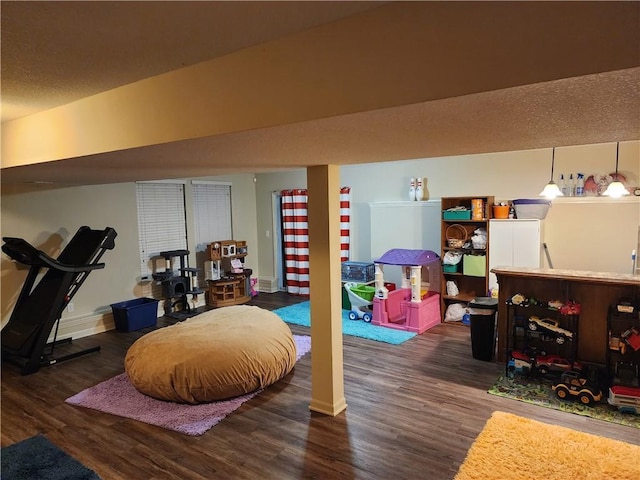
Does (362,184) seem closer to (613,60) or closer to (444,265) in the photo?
(444,265)

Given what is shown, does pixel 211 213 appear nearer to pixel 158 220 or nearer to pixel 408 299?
pixel 158 220

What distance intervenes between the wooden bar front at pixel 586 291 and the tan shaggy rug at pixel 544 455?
128 cm

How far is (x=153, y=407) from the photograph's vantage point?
11.5ft

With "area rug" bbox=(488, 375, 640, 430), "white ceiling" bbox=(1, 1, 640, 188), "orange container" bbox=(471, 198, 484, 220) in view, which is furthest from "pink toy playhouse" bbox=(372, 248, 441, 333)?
"white ceiling" bbox=(1, 1, 640, 188)

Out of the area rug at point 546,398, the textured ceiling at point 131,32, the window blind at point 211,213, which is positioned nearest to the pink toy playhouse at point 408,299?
the area rug at point 546,398

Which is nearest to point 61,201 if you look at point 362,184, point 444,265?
point 362,184

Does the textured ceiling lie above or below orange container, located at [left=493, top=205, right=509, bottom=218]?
above

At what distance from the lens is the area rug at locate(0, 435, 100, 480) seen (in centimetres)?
261

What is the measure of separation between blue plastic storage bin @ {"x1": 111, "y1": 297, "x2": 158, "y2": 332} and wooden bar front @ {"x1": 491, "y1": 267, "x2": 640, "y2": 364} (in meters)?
4.61

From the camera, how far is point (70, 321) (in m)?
5.39

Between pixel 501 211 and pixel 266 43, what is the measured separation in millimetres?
4627

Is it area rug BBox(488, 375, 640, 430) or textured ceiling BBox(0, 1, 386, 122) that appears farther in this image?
area rug BBox(488, 375, 640, 430)

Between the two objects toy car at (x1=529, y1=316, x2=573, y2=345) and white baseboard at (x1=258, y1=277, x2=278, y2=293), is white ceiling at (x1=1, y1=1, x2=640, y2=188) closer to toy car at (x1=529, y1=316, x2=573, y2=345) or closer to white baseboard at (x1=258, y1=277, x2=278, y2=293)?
toy car at (x1=529, y1=316, x2=573, y2=345)

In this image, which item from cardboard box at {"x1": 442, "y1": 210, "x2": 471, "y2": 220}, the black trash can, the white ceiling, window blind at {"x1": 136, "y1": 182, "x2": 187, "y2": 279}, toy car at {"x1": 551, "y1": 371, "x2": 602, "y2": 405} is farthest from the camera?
window blind at {"x1": 136, "y1": 182, "x2": 187, "y2": 279}
